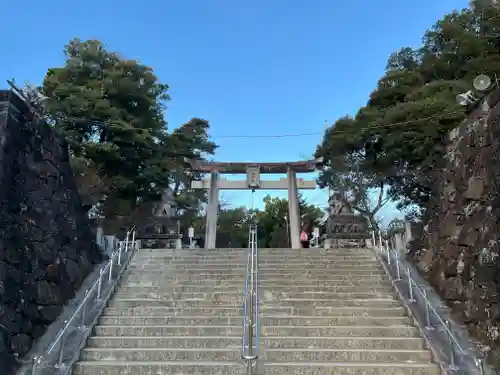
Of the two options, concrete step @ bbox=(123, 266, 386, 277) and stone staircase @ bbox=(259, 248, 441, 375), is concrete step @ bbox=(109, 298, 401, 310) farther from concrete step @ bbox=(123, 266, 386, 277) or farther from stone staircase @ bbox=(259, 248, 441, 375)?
concrete step @ bbox=(123, 266, 386, 277)

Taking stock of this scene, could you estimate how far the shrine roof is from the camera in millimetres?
15430

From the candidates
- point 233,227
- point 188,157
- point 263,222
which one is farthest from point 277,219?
point 188,157

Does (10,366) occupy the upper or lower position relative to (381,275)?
lower

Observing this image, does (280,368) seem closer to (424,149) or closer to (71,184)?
(71,184)

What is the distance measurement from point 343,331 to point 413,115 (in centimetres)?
869

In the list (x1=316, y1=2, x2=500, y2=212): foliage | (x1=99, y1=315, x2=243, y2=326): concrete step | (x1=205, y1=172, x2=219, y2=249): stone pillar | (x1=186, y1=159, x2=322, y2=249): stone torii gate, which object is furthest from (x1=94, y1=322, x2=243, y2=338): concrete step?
(x1=205, y1=172, x2=219, y2=249): stone pillar

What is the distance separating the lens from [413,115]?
484 inches

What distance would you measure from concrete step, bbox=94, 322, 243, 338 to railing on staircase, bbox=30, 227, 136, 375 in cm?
22

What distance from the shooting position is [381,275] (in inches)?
284

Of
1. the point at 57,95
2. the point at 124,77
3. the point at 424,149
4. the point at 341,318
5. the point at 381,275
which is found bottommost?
the point at 341,318

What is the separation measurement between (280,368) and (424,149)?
9.58 m

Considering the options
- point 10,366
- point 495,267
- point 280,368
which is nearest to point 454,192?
point 495,267

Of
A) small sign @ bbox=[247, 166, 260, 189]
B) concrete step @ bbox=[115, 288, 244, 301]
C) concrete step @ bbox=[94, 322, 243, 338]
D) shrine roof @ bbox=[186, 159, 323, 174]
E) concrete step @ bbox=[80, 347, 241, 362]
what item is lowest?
concrete step @ bbox=[80, 347, 241, 362]

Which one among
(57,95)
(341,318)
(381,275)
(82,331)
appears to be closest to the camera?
(82,331)
